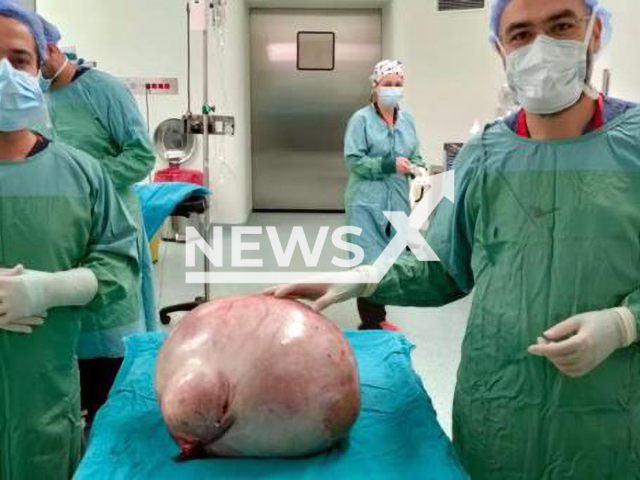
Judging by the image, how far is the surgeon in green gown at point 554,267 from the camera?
0.96 meters

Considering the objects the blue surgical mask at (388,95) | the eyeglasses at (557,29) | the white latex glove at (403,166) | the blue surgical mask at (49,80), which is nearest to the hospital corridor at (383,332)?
the eyeglasses at (557,29)

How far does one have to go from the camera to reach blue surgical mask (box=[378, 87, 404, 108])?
10.1 feet

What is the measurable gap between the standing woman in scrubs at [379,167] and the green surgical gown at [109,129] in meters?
1.15

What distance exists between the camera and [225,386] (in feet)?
2.90

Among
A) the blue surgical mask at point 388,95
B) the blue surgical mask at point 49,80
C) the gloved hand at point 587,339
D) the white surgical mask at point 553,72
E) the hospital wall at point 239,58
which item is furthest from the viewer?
the hospital wall at point 239,58

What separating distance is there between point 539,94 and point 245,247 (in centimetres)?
383

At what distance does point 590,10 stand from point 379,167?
1970 millimetres

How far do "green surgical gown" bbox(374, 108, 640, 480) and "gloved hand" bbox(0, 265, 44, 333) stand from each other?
758 millimetres

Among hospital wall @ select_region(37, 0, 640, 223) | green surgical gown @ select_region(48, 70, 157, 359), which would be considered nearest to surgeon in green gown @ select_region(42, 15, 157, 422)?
green surgical gown @ select_region(48, 70, 157, 359)

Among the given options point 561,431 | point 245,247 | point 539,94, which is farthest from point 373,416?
point 245,247

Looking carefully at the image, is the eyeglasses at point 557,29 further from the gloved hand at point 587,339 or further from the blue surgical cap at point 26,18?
the blue surgical cap at point 26,18

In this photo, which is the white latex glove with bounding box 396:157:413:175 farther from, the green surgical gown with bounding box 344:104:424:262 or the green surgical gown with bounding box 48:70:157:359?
the green surgical gown with bounding box 48:70:157:359

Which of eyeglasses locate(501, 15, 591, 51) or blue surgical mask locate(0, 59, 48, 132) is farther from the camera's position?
blue surgical mask locate(0, 59, 48, 132)

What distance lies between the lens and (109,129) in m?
2.13
